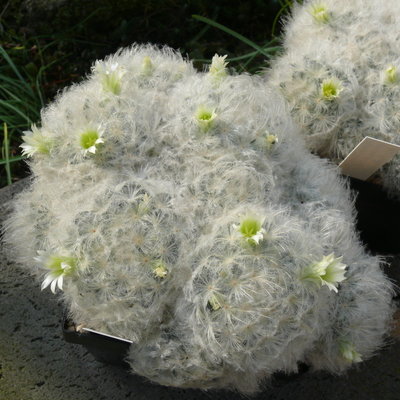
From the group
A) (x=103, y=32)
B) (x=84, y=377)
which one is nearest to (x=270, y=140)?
(x=84, y=377)

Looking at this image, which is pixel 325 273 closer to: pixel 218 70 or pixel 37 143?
pixel 218 70

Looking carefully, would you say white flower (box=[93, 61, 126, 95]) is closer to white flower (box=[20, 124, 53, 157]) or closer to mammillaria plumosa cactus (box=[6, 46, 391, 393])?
mammillaria plumosa cactus (box=[6, 46, 391, 393])

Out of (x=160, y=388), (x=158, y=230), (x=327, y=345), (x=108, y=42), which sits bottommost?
(x=160, y=388)

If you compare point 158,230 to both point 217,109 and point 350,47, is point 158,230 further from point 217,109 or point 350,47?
point 350,47

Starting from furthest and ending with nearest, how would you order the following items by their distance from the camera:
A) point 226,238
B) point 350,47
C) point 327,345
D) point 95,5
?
point 95,5, point 350,47, point 327,345, point 226,238

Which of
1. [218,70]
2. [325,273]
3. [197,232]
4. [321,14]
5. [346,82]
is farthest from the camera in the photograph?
[321,14]

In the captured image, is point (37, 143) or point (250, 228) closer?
point (250, 228)

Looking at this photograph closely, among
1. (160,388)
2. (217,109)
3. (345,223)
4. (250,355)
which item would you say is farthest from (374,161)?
(160,388)
